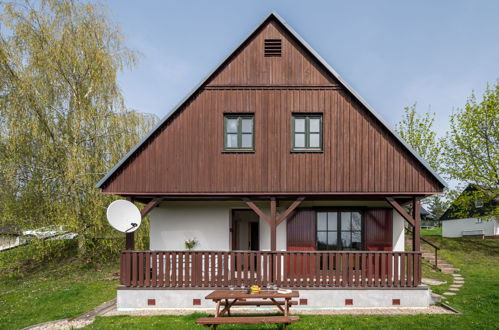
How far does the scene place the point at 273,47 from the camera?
10125 millimetres

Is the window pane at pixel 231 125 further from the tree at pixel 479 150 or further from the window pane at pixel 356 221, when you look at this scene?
the tree at pixel 479 150

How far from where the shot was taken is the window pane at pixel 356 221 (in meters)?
11.4

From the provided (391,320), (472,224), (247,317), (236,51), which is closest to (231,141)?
(236,51)

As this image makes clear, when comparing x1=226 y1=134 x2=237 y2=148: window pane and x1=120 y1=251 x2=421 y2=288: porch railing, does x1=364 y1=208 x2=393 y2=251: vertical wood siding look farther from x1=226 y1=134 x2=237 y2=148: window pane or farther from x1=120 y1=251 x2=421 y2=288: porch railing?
x1=226 y1=134 x2=237 y2=148: window pane

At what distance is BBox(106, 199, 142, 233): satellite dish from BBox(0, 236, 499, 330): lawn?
86.8 inches

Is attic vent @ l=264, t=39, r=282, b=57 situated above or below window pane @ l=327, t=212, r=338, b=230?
above

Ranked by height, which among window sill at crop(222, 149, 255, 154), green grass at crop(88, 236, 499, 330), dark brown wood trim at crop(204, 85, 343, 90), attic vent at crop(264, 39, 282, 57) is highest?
attic vent at crop(264, 39, 282, 57)

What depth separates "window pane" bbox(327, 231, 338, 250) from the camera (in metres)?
11.3

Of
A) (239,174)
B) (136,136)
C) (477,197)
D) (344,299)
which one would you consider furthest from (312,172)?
(477,197)

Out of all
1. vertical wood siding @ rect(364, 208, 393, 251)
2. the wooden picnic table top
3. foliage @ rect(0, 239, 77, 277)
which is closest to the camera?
the wooden picnic table top

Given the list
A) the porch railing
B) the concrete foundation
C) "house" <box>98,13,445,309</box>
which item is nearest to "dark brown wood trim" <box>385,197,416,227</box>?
"house" <box>98,13,445,309</box>

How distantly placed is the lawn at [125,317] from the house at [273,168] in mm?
1093

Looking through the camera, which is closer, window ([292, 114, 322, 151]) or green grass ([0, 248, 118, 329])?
green grass ([0, 248, 118, 329])

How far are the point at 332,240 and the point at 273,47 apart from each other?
6282mm
